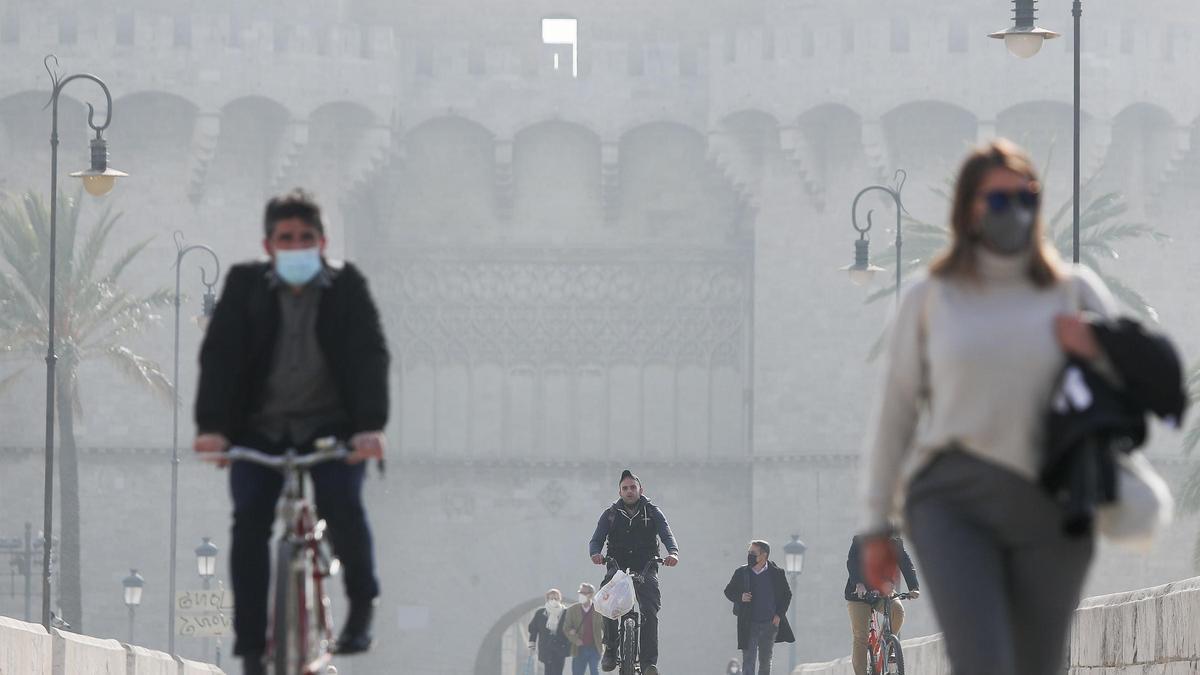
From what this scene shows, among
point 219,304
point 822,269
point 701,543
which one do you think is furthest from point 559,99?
point 219,304

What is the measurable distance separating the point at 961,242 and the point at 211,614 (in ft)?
104

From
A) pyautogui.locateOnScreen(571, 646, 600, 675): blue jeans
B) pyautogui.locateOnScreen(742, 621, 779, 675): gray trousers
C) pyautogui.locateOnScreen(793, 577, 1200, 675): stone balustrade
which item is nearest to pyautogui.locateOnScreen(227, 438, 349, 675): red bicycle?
pyautogui.locateOnScreen(793, 577, 1200, 675): stone balustrade

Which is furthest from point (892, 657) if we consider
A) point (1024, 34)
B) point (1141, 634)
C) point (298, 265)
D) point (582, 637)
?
point (582, 637)

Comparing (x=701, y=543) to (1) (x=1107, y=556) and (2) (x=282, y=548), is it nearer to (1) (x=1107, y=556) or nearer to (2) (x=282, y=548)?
(1) (x=1107, y=556)

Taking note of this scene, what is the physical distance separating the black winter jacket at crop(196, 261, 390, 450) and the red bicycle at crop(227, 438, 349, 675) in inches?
4.3

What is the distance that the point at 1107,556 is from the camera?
39.9 m

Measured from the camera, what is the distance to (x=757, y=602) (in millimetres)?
17391

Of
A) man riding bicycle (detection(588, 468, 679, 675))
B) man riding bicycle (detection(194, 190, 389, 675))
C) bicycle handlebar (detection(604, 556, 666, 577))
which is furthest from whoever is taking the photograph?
bicycle handlebar (detection(604, 556, 666, 577))

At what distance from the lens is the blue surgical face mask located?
240 inches

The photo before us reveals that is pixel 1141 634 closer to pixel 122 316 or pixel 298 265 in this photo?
pixel 298 265

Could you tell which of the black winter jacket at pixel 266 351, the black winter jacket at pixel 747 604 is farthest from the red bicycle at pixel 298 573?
the black winter jacket at pixel 747 604

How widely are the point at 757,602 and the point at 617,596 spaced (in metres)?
4.39

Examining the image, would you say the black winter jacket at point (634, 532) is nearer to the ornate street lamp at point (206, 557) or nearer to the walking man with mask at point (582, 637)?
the walking man with mask at point (582, 637)

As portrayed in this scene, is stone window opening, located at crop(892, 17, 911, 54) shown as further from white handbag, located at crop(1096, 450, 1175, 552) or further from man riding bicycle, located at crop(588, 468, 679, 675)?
white handbag, located at crop(1096, 450, 1175, 552)
